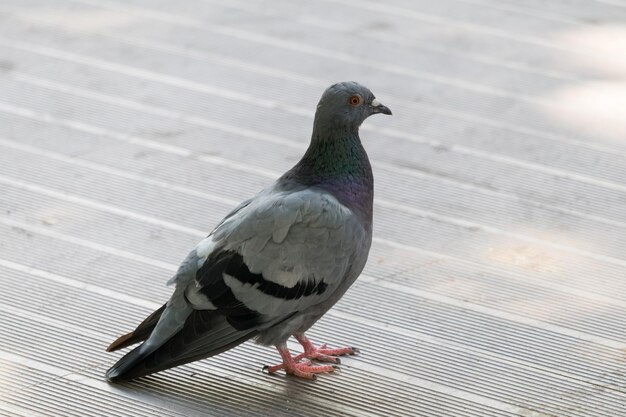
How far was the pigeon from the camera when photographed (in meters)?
2.86

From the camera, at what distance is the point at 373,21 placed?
558 cm

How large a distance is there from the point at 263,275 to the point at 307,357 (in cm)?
40

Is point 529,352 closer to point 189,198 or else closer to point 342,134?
point 342,134

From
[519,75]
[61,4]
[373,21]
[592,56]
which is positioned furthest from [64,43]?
[592,56]

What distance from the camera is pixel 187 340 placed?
9.41ft

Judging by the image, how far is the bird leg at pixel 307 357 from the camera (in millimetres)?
3047

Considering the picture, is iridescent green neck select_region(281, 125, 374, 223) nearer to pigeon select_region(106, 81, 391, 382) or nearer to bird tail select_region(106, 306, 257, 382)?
pigeon select_region(106, 81, 391, 382)

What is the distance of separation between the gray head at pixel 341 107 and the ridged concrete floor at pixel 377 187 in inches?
25.1

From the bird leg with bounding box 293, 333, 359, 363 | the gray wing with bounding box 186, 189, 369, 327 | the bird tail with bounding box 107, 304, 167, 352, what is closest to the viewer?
the gray wing with bounding box 186, 189, 369, 327

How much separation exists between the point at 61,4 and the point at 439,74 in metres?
1.99

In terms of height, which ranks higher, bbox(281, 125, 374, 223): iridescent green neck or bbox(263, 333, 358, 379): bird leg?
bbox(281, 125, 374, 223): iridescent green neck

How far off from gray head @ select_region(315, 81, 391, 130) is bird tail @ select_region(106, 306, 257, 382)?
1.98 ft

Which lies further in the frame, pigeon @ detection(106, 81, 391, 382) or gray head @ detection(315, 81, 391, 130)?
gray head @ detection(315, 81, 391, 130)

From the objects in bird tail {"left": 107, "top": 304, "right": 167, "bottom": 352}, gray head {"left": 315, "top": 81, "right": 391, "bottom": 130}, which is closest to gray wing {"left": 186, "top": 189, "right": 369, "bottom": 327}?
bird tail {"left": 107, "top": 304, "right": 167, "bottom": 352}
